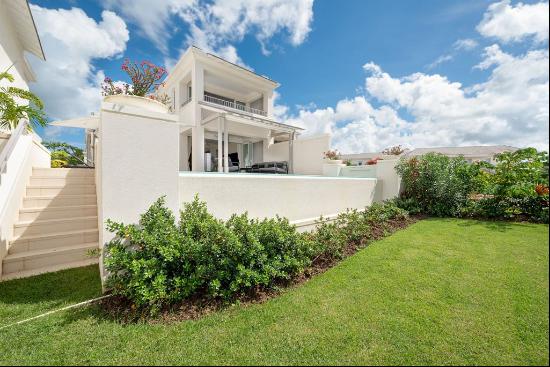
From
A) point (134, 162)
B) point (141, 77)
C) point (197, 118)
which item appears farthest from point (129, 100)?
point (197, 118)

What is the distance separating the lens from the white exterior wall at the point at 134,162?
3525 millimetres

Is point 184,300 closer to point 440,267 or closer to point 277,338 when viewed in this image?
point 277,338

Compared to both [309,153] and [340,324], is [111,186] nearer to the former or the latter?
[340,324]

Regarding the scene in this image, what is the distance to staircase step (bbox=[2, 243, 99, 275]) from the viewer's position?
4.10 meters

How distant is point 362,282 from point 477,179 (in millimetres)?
6428

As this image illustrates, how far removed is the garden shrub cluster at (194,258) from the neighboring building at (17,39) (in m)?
7.94

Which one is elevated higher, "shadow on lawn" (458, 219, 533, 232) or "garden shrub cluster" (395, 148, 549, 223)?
"garden shrub cluster" (395, 148, 549, 223)

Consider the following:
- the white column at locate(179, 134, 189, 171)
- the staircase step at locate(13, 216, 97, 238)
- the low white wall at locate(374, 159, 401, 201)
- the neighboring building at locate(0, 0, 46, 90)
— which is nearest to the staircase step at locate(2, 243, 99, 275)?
the staircase step at locate(13, 216, 97, 238)

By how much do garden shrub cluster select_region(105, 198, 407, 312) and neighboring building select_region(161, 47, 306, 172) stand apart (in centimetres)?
828

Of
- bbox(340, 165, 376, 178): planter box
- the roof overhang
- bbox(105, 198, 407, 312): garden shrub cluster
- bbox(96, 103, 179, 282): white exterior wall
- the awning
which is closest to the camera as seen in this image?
bbox(105, 198, 407, 312): garden shrub cluster

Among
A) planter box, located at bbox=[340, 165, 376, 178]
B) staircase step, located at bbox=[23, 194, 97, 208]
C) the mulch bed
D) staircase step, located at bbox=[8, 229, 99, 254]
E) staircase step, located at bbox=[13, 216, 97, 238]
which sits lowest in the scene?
the mulch bed

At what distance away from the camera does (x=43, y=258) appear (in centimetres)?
433

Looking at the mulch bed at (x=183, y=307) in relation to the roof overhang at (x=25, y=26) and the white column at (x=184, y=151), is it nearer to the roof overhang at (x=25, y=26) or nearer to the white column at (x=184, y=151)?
the roof overhang at (x=25, y=26)

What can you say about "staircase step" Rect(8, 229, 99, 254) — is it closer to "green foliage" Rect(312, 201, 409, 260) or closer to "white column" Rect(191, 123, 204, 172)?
"green foliage" Rect(312, 201, 409, 260)
